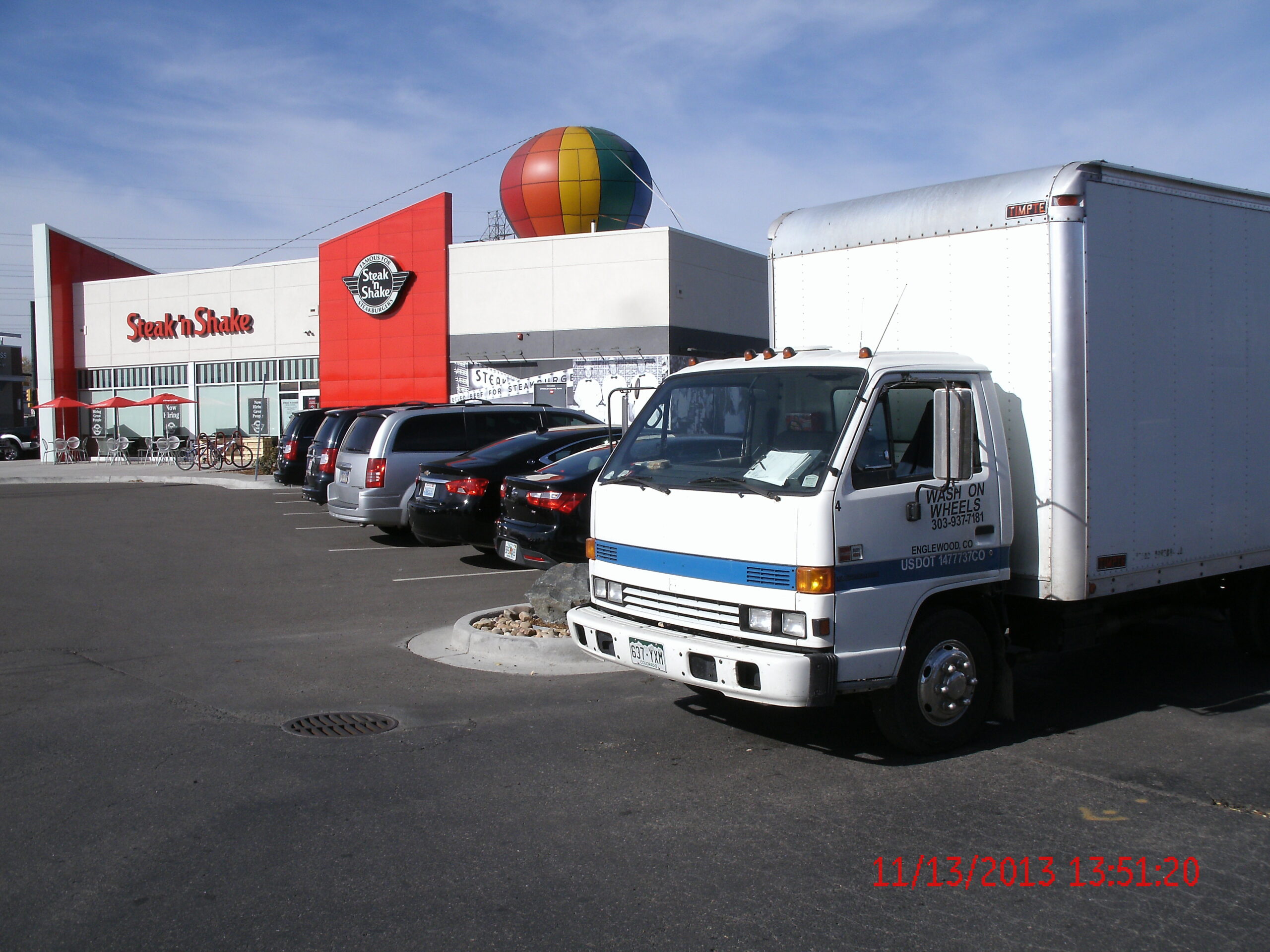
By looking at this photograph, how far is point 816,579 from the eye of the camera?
498 cm

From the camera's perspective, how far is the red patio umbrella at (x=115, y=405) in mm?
39219

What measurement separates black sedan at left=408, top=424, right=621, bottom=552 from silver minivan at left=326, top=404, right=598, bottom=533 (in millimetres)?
879

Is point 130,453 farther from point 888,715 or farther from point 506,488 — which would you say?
point 888,715

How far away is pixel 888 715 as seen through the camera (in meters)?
5.41

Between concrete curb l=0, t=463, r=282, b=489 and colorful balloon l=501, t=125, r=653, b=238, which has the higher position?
colorful balloon l=501, t=125, r=653, b=238

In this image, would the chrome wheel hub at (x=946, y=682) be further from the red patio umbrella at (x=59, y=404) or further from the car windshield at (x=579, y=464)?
the red patio umbrella at (x=59, y=404)

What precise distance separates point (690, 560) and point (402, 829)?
1.97 meters

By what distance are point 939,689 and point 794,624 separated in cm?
108

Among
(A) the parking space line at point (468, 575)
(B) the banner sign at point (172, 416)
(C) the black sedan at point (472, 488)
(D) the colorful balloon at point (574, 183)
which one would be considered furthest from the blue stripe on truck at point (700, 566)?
(B) the banner sign at point (172, 416)

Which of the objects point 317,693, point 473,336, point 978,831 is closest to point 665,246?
point 473,336

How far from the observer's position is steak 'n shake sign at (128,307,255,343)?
38375mm

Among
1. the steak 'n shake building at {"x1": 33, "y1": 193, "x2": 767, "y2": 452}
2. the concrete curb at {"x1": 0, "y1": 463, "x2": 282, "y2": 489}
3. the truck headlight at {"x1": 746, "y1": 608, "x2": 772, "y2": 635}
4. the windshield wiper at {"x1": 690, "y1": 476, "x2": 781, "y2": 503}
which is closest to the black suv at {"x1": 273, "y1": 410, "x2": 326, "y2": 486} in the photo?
the concrete curb at {"x1": 0, "y1": 463, "x2": 282, "y2": 489}

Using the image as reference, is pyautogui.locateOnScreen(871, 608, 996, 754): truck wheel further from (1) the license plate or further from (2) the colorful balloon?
(2) the colorful balloon

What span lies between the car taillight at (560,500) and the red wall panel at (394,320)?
23286 mm
